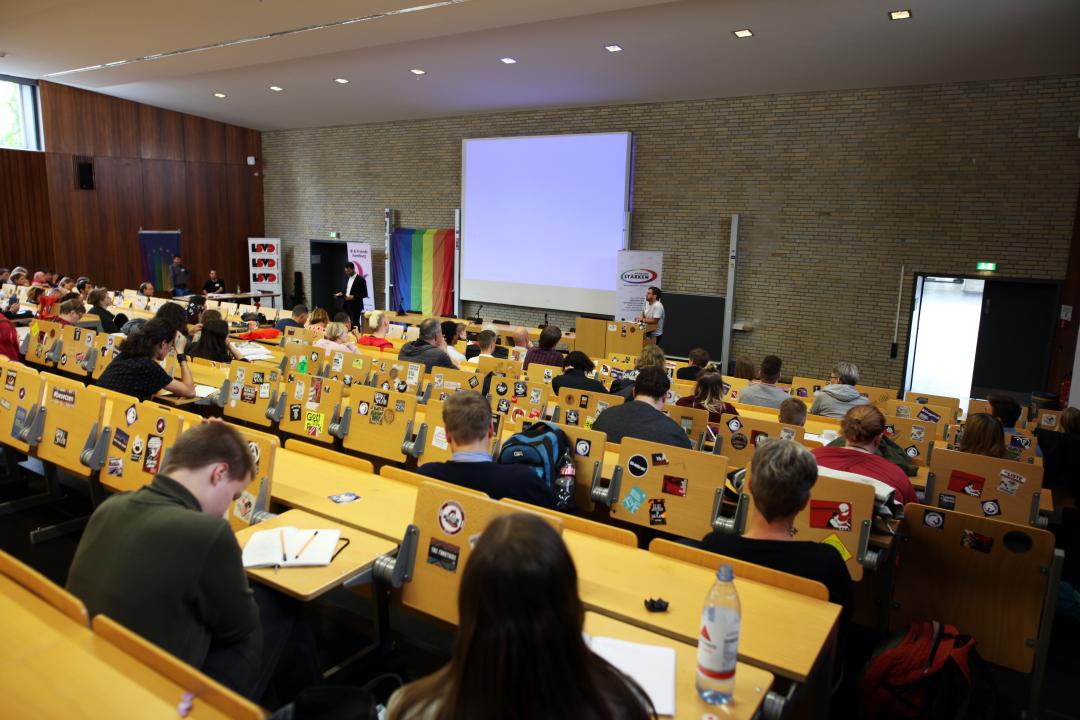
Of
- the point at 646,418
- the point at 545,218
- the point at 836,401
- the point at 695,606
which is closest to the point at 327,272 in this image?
the point at 545,218

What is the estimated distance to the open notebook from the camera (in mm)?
2547

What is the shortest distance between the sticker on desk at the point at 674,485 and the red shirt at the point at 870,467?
0.66m

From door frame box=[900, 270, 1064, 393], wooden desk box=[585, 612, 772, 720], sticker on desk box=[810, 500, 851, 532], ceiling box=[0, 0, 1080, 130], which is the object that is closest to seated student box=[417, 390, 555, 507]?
wooden desk box=[585, 612, 772, 720]

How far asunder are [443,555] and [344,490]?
1030mm

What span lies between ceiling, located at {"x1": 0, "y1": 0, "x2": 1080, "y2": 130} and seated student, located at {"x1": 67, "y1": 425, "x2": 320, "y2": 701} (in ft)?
24.7

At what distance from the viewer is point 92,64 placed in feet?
43.7

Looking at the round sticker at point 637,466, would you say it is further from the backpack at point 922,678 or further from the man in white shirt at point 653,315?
the man in white shirt at point 653,315

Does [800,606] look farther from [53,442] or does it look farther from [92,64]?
[92,64]

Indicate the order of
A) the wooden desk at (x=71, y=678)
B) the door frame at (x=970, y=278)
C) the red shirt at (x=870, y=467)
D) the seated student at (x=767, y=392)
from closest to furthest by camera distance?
the wooden desk at (x=71, y=678) < the red shirt at (x=870, y=467) < the seated student at (x=767, y=392) < the door frame at (x=970, y=278)

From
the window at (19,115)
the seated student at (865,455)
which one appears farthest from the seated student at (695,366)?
the window at (19,115)

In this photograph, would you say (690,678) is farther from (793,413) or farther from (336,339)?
(336,339)

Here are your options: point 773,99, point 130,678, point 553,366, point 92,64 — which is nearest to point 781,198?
point 773,99

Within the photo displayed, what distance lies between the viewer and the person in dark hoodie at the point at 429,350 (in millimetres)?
6801

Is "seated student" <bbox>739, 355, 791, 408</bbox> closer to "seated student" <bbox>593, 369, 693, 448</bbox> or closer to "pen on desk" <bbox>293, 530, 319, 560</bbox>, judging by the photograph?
"seated student" <bbox>593, 369, 693, 448</bbox>
